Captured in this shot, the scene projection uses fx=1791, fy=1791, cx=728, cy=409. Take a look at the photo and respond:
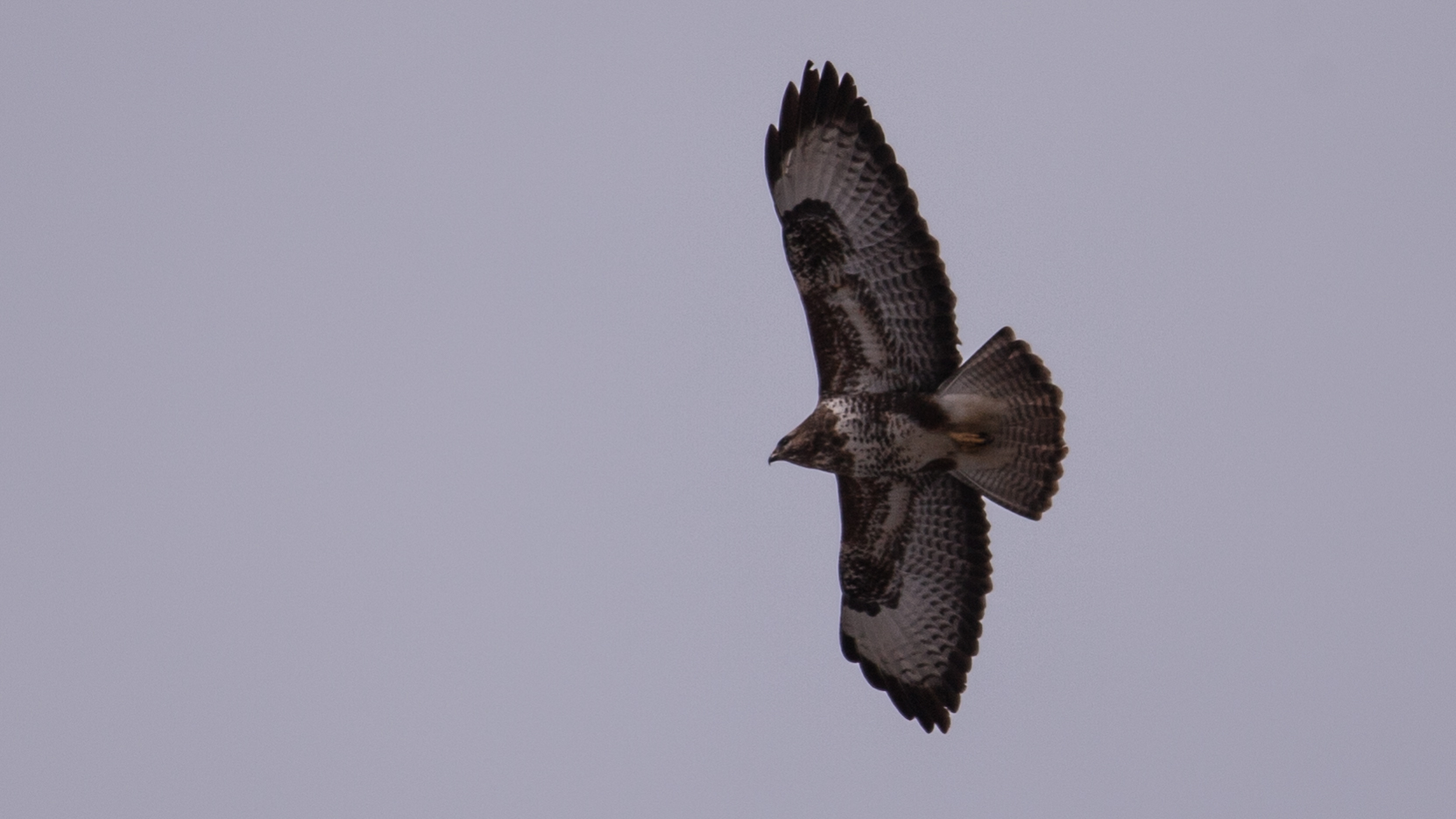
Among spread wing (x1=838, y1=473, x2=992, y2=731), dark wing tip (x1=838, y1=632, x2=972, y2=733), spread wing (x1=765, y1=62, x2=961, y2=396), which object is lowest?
dark wing tip (x1=838, y1=632, x2=972, y2=733)

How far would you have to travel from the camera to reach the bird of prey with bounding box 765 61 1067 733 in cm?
905

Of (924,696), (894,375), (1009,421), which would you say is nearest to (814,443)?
(894,375)

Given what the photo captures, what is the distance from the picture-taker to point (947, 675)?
32.9 feet

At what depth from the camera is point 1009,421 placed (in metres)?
9.20

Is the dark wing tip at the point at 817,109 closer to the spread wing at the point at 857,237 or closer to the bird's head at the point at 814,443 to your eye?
the spread wing at the point at 857,237

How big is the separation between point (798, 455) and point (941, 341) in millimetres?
962

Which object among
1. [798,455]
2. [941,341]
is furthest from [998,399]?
[798,455]

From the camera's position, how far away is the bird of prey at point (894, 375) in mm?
9047

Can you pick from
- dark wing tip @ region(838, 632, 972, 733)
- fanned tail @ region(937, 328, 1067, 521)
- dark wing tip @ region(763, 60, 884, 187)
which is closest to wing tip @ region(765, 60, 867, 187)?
dark wing tip @ region(763, 60, 884, 187)

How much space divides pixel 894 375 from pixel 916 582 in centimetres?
134

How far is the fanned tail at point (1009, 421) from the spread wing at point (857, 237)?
17cm

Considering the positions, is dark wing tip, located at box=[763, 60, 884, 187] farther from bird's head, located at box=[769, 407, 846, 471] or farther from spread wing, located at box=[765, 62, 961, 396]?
bird's head, located at box=[769, 407, 846, 471]

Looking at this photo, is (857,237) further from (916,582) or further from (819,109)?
(916,582)

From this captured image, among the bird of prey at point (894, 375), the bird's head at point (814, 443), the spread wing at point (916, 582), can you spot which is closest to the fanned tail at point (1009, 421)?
the bird of prey at point (894, 375)
